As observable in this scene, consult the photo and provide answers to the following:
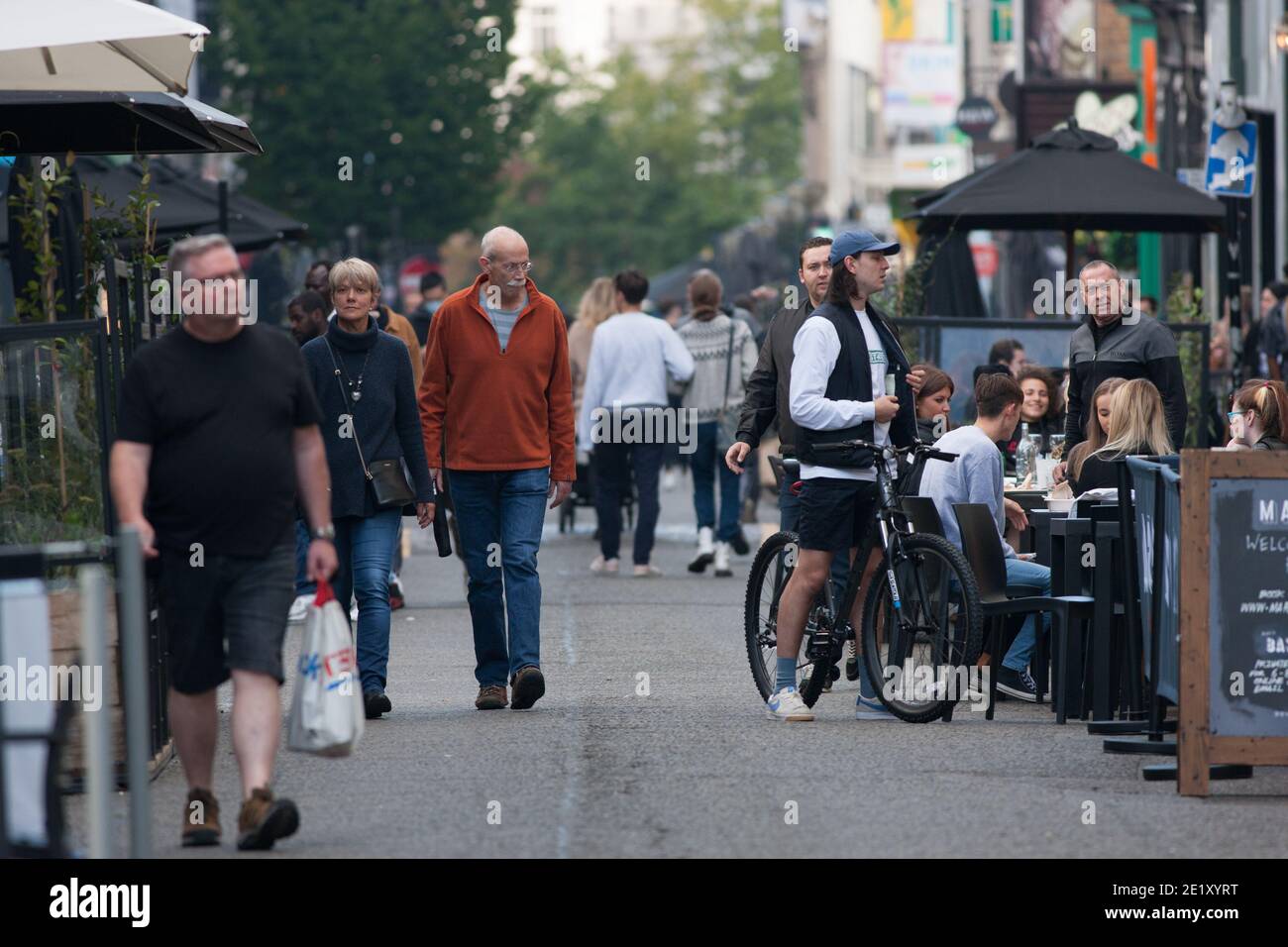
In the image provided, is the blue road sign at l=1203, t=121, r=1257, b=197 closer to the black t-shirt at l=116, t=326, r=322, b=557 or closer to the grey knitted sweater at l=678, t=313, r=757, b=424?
the grey knitted sweater at l=678, t=313, r=757, b=424

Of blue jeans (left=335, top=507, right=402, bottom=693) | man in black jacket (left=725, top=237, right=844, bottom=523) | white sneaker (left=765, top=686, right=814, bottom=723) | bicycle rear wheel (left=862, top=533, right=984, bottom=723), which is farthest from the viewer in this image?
man in black jacket (left=725, top=237, right=844, bottom=523)

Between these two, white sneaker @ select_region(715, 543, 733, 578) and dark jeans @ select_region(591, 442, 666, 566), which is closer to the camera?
dark jeans @ select_region(591, 442, 666, 566)

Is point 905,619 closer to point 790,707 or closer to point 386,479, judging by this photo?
point 790,707

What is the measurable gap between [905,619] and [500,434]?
6.30 ft

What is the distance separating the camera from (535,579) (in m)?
10.2

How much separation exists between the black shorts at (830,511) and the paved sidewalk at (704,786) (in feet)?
2.44

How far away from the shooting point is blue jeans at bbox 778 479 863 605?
10.3 m

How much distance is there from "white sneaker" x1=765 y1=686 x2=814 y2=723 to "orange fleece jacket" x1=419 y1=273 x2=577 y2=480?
129cm

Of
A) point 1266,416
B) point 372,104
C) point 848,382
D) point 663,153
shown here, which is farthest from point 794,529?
point 663,153

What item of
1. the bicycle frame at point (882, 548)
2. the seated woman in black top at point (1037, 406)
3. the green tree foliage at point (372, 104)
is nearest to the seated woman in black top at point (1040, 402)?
the seated woman in black top at point (1037, 406)

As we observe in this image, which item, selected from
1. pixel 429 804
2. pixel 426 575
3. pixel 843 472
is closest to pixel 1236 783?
pixel 843 472

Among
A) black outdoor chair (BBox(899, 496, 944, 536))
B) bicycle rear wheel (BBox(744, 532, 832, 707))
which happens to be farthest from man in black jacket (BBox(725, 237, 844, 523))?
black outdoor chair (BBox(899, 496, 944, 536))
